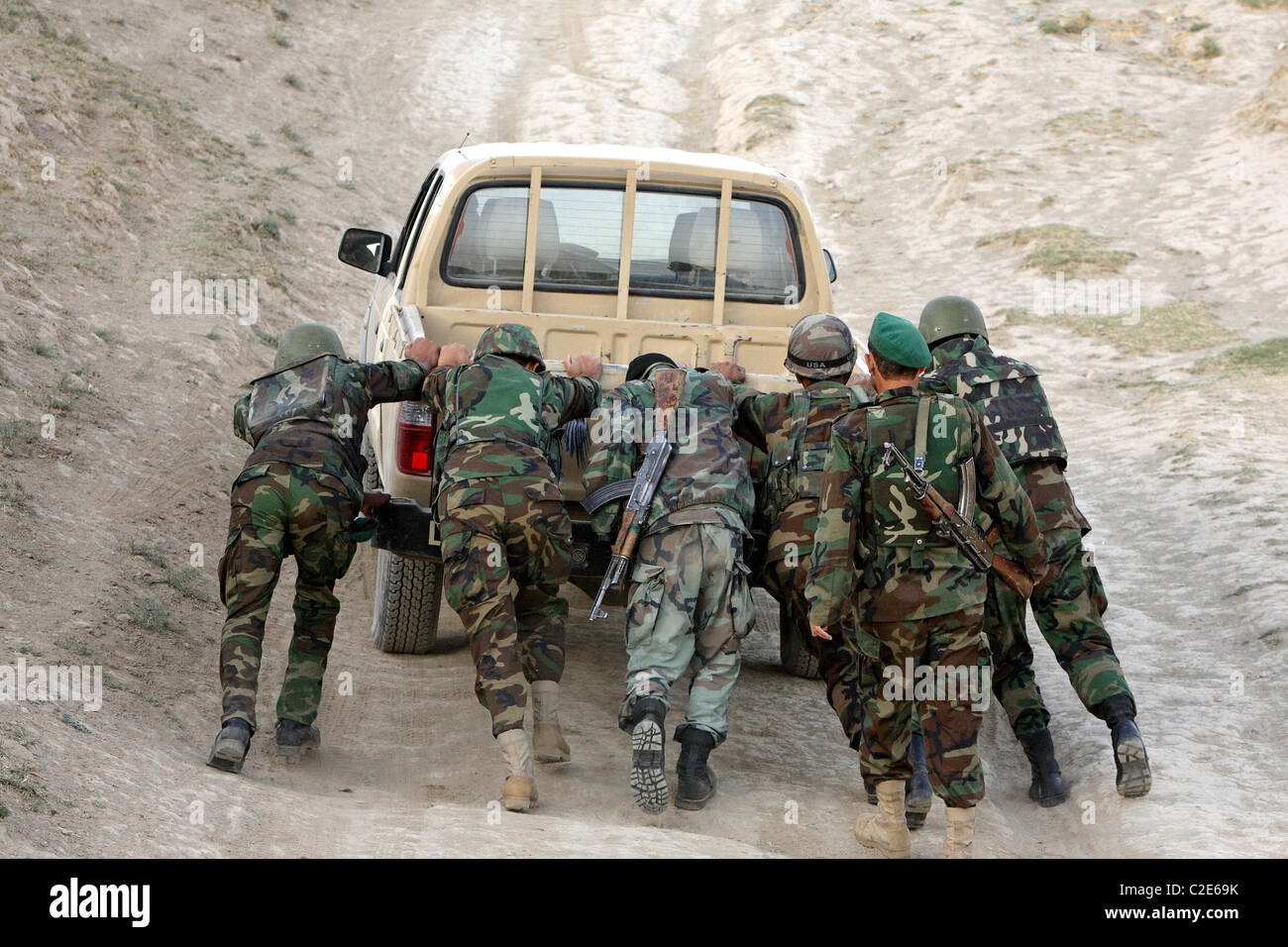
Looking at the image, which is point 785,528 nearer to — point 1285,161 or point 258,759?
point 258,759

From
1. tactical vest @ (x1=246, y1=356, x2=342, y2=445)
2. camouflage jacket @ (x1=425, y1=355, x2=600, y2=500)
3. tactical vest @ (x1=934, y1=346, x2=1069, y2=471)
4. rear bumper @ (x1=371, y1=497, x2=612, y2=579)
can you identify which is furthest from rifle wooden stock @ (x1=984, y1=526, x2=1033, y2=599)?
tactical vest @ (x1=246, y1=356, x2=342, y2=445)

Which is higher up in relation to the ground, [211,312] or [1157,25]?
[1157,25]

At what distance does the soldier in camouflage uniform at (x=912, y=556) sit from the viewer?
4633 mm

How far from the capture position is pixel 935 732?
4.70 meters

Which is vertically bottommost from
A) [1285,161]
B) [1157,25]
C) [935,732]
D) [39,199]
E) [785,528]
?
[935,732]

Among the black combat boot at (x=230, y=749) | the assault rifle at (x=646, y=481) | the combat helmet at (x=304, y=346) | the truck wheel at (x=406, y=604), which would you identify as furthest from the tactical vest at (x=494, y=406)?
the black combat boot at (x=230, y=749)

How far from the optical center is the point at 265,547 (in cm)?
531

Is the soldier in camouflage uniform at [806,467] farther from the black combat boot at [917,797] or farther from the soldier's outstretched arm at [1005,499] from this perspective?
the soldier's outstretched arm at [1005,499]

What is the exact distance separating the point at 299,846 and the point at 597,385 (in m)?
2.19

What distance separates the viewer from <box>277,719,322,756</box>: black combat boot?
5461mm

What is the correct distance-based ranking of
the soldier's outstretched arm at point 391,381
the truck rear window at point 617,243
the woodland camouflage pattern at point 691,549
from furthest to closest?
the truck rear window at point 617,243, the soldier's outstretched arm at point 391,381, the woodland camouflage pattern at point 691,549

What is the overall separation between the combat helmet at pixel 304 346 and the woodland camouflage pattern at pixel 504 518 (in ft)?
1.56

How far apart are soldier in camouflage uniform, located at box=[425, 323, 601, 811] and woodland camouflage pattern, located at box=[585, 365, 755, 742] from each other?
0.25 metres
